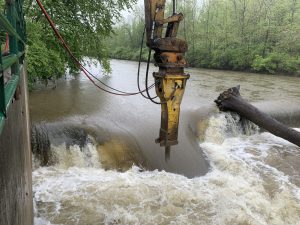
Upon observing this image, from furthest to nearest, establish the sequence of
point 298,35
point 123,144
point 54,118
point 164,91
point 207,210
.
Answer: point 298,35, point 54,118, point 123,144, point 207,210, point 164,91

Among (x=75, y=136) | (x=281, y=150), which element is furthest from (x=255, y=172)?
(x=75, y=136)

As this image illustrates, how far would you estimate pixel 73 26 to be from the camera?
11.8 meters

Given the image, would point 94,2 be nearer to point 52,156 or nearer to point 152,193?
point 52,156

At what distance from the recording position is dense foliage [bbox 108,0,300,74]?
27359mm

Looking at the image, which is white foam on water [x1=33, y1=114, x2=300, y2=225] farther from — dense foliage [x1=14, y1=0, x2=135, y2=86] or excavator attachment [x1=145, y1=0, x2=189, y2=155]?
dense foliage [x1=14, y1=0, x2=135, y2=86]

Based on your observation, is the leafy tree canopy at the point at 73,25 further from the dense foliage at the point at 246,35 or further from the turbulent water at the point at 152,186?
the dense foliage at the point at 246,35

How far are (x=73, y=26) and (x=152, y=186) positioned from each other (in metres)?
7.59

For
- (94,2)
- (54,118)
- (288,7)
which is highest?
(288,7)

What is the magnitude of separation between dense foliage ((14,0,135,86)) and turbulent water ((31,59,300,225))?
296 cm

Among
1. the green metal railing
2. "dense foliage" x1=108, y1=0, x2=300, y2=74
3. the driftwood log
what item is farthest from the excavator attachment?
"dense foliage" x1=108, y1=0, x2=300, y2=74

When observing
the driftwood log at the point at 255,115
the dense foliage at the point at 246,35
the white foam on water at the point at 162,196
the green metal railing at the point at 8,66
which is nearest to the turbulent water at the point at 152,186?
the white foam on water at the point at 162,196

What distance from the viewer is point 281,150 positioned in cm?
927

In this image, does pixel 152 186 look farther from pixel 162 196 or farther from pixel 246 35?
pixel 246 35

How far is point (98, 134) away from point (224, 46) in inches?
1075
